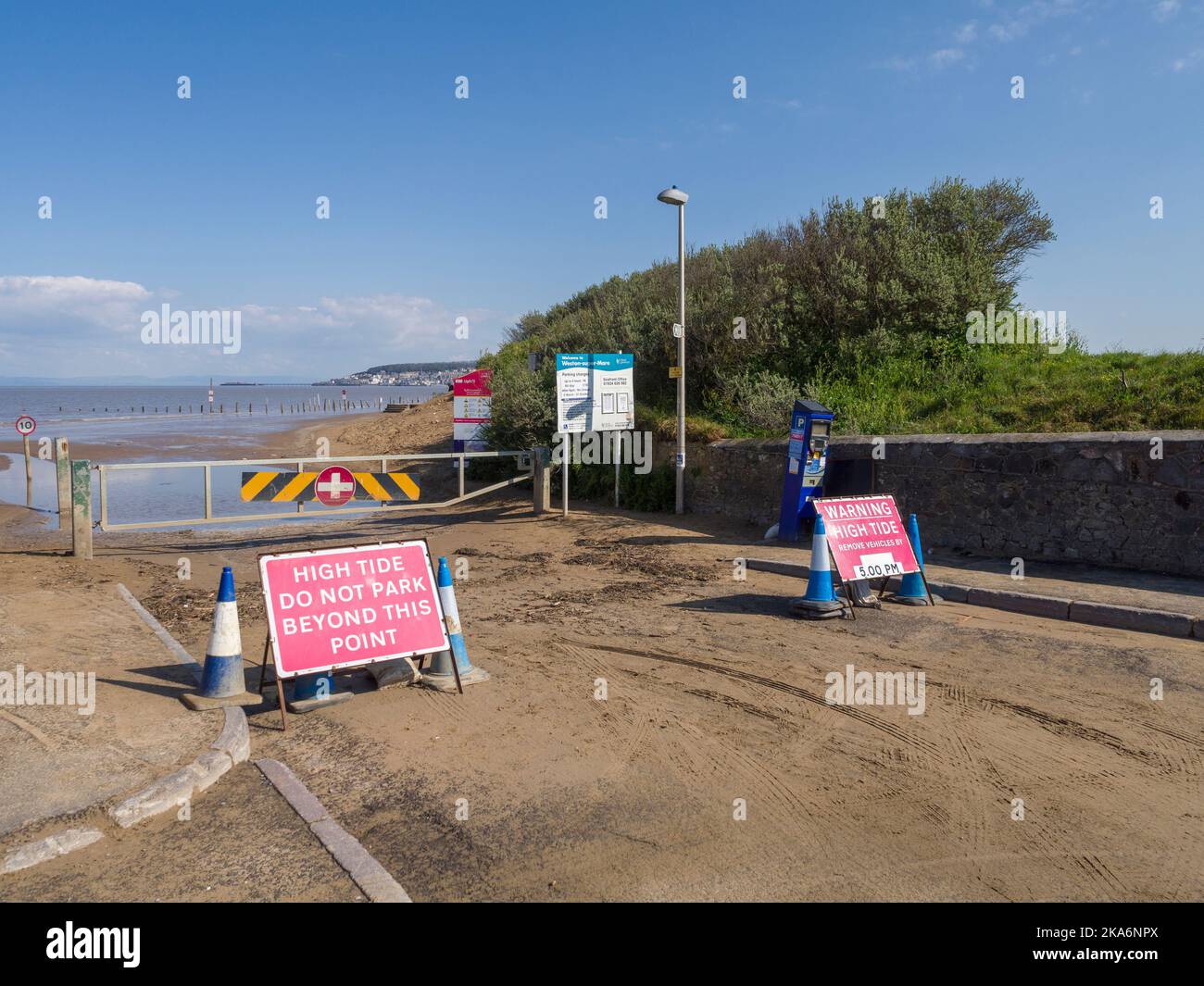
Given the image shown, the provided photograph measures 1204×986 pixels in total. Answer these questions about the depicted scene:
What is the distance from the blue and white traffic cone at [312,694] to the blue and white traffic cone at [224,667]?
11.3 inches

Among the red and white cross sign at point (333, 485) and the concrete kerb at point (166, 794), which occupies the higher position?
the red and white cross sign at point (333, 485)

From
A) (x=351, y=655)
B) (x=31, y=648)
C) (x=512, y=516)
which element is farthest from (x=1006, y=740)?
(x=512, y=516)

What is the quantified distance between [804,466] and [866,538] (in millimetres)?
3560

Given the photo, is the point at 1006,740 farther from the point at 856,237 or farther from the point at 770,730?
the point at 856,237

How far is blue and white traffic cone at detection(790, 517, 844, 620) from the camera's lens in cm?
891

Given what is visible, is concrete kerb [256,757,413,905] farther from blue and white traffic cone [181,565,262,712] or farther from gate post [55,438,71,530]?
gate post [55,438,71,530]

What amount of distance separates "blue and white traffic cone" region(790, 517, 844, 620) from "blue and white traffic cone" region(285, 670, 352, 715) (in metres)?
4.77

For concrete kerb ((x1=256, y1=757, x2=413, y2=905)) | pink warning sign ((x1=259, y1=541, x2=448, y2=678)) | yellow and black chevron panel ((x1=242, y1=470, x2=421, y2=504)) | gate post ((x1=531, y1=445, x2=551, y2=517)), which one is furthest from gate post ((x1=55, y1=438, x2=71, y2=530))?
concrete kerb ((x1=256, y1=757, x2=413, y2=905))

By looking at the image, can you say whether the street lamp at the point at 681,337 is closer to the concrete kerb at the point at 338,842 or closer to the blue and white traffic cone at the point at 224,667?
the blue and white traffic cone at the point at 224,667

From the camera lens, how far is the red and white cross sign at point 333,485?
39.4 feet

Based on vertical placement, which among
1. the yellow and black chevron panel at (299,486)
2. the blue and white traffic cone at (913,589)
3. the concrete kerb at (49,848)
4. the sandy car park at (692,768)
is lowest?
the sandy car park at (692,768)

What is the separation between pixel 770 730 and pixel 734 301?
49.4ft

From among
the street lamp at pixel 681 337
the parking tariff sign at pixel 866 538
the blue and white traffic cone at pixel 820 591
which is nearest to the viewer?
the blue and white traffic cone at pixel 820 591

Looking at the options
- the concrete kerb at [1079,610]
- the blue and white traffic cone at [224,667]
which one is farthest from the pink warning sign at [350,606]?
the concrete kerb at [1079,610]
